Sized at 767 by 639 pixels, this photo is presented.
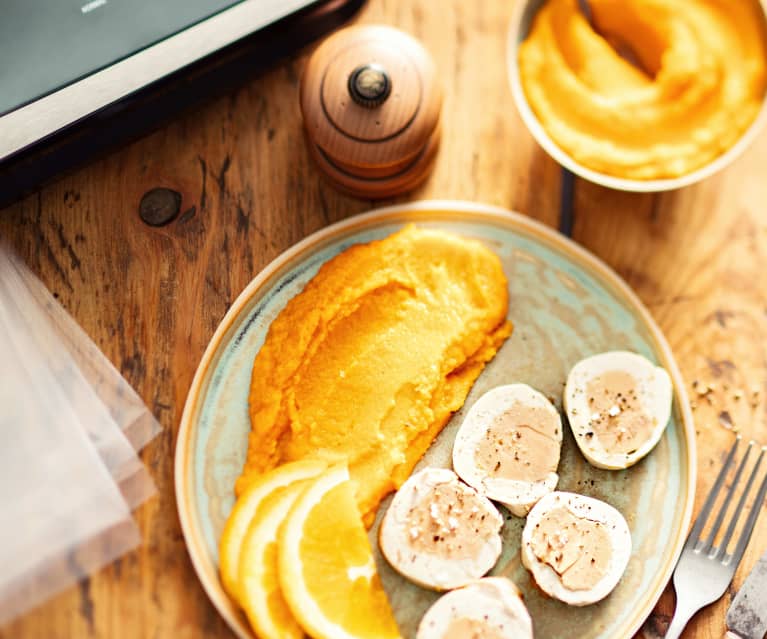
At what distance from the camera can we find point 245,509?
135 centimetres

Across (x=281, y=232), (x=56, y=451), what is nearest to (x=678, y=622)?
(x=281, y=232)

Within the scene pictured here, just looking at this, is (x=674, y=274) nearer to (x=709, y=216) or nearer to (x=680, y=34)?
(x=709, y=216)

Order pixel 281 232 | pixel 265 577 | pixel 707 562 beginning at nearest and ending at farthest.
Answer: pixel 265 577
pixel 707 562
pixel 281 232

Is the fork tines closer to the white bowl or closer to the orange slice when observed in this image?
the white bowl

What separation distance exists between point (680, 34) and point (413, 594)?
1151 mm

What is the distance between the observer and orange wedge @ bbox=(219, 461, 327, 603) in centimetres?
133

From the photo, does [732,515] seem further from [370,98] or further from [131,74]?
[131,74]

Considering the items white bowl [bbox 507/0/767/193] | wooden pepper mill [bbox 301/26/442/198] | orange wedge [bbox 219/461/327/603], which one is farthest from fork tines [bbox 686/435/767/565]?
wooden pepper mill [bbox 301/26/442/198]

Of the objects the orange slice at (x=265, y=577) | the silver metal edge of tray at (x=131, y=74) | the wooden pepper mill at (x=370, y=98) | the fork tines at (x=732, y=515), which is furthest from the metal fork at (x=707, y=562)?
the silver metal edge of tray at (x=131, y=74)

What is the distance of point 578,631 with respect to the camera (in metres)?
1.39

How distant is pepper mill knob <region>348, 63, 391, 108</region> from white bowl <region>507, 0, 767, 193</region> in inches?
10.9

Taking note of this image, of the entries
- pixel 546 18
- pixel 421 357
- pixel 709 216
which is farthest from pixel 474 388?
pixel 546 18

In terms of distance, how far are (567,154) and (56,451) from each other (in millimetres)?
1079

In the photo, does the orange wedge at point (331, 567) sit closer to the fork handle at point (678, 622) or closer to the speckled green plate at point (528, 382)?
the speckled green plate at point (528, 382)
